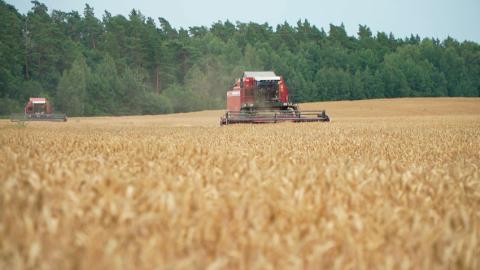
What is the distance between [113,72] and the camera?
292 ft

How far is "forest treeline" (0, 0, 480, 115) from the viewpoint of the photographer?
81875 millimetres

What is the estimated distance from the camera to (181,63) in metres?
114

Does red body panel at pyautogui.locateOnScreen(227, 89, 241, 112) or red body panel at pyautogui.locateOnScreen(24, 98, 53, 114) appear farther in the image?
red body panel at pyautogui.locateOnScreen(24, 98, 53, 114)

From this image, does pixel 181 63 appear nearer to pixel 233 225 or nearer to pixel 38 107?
pixel 38 107

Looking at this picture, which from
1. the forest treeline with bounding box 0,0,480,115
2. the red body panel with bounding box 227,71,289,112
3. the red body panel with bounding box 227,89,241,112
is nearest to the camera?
the red body panel with bounding box 227,71,289,112

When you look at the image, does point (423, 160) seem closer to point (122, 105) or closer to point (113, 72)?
point (122, 105)

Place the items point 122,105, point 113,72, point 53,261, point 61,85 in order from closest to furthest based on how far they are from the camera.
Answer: point 53,261
point 61,85
point 122,105
point 113,72

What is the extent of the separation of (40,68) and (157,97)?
22386mm

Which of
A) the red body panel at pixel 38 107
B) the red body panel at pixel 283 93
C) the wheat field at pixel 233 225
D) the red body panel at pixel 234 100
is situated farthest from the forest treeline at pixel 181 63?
the wheat field at pixel 233 225

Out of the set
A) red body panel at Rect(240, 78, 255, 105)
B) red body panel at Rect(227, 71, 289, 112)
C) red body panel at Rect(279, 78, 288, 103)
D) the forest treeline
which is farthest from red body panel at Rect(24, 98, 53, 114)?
red body panel at Rect(279, 78, 288, 103)

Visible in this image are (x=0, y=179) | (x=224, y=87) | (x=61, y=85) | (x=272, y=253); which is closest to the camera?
(x=272, y=253)

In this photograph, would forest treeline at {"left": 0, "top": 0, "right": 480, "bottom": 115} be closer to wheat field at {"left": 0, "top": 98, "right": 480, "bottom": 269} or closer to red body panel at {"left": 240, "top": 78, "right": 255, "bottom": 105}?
red body panel at {"left": 240, "top": 78, "right": 255, "bottom": 105}

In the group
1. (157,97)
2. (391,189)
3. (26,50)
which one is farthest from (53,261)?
(26,50)

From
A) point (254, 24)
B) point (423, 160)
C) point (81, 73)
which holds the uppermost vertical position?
point (254, 24)
